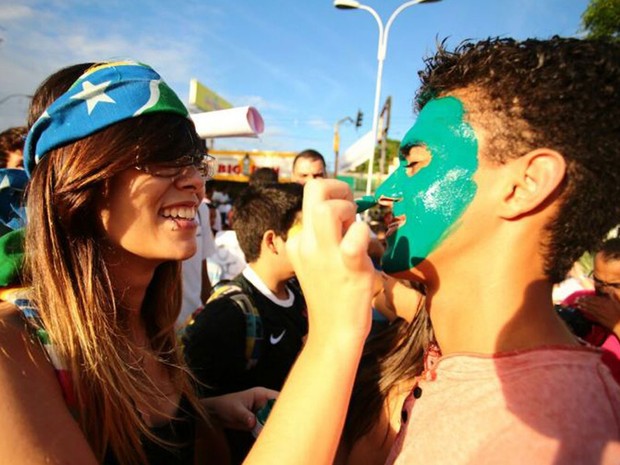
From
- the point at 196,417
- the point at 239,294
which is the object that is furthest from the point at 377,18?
the point at 196,417

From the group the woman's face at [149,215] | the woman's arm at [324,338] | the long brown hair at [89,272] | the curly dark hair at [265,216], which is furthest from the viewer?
the curly dark hair at [265,216]

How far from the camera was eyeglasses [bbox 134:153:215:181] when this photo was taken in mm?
1384

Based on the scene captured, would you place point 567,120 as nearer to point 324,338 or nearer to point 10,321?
point 324,338

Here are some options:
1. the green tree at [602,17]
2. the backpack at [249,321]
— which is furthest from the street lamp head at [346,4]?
the backpack at [249,321]

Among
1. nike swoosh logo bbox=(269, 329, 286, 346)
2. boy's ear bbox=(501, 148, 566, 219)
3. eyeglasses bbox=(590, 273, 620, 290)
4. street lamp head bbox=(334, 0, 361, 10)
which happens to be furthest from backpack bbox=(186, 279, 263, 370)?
street lamp head bbox=(334, 0, 361, 10)

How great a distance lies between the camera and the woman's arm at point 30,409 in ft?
2.98

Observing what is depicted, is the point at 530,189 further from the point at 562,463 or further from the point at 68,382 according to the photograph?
the point at 68,382

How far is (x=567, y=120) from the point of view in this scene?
3.86ft

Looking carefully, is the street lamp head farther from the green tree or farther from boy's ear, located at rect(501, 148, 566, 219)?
boy's ear, located at rect(501, 148, 566, 219)

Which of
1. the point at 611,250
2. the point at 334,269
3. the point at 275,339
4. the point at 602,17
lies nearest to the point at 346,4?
the point at 602,17

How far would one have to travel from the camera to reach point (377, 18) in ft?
37.2

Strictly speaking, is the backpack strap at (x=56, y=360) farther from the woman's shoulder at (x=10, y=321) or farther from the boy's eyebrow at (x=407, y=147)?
the boy's eyebrow at (x=407, y=147)

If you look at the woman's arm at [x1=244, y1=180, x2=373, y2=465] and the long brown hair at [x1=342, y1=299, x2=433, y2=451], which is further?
the long brown hair at [x1=342, y1=299, x2=433, y2=451]

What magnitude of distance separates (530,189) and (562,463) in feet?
2.32
